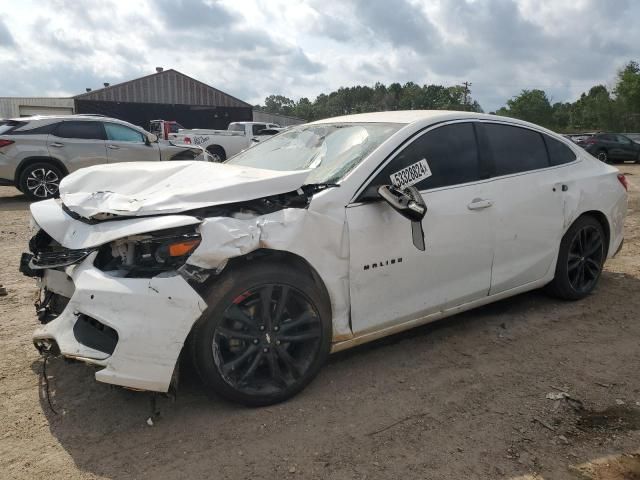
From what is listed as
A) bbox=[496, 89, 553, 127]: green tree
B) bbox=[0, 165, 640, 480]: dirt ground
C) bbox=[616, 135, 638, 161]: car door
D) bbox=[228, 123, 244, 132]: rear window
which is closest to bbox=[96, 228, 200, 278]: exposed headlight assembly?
bbox=[0, 165, 640, 480]: dirt ground

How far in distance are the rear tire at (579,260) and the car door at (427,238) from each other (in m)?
1.04

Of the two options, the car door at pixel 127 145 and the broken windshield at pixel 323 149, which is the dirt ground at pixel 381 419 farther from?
the car door at pixel 127 145

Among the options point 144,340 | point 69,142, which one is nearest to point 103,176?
point 144,340

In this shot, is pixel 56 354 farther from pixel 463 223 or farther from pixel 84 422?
pixel 463 223

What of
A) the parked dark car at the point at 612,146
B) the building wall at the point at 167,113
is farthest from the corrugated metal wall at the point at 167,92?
the parked dark car at the point at 612,146

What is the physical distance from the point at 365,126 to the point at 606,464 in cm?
249

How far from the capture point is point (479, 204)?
3.78 m

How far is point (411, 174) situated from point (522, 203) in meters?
1.08

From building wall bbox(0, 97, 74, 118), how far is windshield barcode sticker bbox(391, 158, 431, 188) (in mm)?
39890

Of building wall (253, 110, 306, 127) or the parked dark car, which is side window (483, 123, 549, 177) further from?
building wall (253, 110, 306, 127)

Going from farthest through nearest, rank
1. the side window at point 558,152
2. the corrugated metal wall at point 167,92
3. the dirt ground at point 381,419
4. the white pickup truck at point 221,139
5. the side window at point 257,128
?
the corrugated metal wall at point 167,92
the side window at point 257,128
the white pickup truck at point 221,139
the side window at point 558,152
the dirt ground at point 381,419

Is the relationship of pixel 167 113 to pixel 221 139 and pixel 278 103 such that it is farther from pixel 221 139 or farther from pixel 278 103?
pixel 278 103

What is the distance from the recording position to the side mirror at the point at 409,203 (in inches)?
122

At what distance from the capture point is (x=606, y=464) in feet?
8.53
